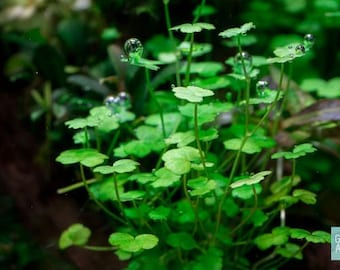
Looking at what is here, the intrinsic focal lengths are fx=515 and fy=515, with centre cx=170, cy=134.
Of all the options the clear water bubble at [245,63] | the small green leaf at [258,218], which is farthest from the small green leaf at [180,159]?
the clear water bubble at [245,63]

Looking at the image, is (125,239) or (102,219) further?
(102,219)

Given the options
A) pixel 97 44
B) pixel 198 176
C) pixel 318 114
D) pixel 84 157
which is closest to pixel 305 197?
pixel 198 176

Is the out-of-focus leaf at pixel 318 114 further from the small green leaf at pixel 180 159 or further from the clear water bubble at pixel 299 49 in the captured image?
the small green leaf at pixel 180 159

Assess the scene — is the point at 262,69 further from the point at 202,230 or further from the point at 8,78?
the point at 8,78

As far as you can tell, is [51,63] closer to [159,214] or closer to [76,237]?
[76,237]

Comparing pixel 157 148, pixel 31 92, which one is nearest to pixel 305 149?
pixel 157 148
